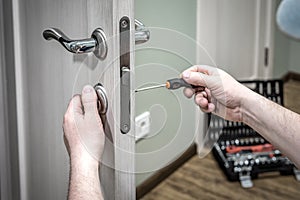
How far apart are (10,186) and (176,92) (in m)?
0.62

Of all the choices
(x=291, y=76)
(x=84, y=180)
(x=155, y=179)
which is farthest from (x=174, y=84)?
(x=291, y=76)

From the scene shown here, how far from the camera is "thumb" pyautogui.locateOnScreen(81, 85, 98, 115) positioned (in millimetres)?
1038

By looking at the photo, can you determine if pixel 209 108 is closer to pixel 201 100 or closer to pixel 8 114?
pixel 201 100

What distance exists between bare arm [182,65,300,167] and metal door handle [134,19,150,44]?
0.36ft

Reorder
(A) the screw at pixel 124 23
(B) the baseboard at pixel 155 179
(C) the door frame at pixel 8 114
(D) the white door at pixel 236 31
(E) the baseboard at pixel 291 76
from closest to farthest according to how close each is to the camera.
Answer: (A) the screw at pixel 124 23, (C) the door frame at pixel 8 114, (B) the baseboard at pixel 155 179, (D) the white door at pixel 236 31, (E) the baseboard at pixel 291 76

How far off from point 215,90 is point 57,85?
359 mm

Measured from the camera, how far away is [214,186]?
6.87 feet

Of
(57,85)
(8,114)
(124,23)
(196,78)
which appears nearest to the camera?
(124,23)

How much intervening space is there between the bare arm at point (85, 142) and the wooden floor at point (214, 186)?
36.6 inches

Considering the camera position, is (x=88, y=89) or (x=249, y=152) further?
(x=249, y=152)

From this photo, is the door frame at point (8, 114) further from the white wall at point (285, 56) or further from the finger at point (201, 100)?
the white wall at point (285, 56)

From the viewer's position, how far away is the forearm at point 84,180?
986 millimetres

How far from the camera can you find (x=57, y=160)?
1305 millimetres

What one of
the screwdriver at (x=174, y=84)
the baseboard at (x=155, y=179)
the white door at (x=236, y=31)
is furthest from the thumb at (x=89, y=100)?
the white door at (x=236, y=31)
